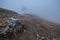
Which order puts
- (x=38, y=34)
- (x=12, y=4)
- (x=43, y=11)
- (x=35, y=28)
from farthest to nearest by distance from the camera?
(x=12, y=4) → (x=43, y=11) → (x=35, y=28) → (x=38, y=34)

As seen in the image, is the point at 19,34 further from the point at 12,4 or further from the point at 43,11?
the point at 12,4

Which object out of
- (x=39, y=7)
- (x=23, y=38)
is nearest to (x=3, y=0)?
(x=39, y=7)

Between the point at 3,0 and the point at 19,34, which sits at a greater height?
the point at 3,0

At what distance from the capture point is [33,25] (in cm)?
460

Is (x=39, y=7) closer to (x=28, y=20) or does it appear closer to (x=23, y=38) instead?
(x=28, y=20)

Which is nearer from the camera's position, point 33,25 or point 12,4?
point 33,25

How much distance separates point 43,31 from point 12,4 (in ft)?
9.55

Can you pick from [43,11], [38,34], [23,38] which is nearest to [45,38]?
Result: [38,34]

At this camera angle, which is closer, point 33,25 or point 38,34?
point 38,34

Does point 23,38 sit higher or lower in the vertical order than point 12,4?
lower

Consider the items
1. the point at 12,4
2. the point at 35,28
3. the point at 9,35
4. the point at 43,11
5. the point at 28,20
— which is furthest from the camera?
the point at 12,4

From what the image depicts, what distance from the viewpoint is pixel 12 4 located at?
6855 mm

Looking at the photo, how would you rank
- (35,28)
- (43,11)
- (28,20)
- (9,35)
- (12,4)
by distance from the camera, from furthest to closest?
(12,4) → (43,11) → (28,20) → (35,28) → (9,35)

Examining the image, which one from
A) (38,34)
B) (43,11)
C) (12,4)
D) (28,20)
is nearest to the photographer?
(38,34)
